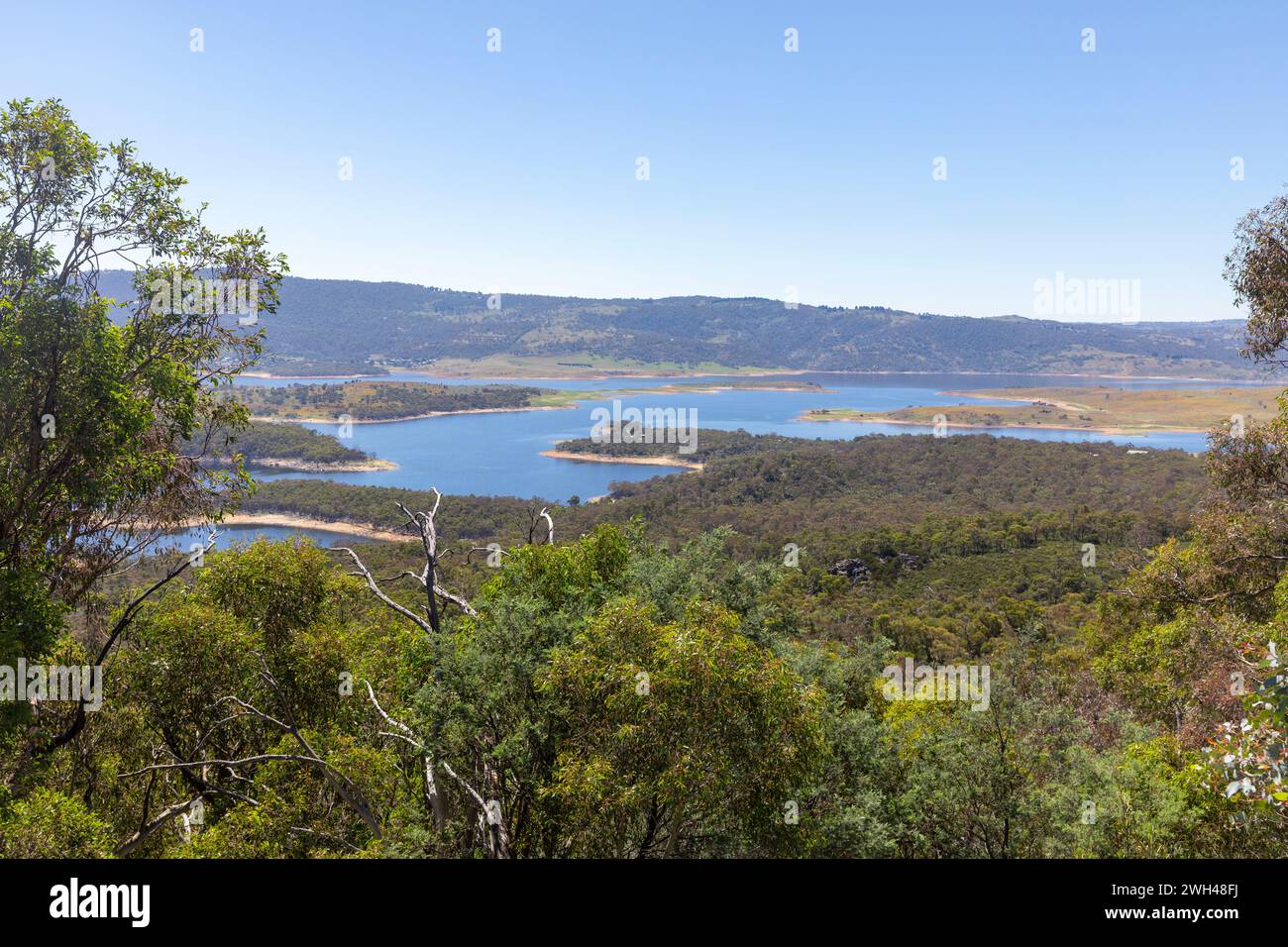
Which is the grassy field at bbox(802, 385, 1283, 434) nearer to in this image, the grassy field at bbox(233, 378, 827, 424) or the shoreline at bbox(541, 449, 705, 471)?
the shoreline at bbox(541, 449, 705, 471)

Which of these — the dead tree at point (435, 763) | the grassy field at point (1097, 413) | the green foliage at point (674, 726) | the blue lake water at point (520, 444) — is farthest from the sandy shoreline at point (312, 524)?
the grassy field at point (1097, 413)

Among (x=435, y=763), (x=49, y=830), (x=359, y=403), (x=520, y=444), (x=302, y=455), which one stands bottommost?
(x=302, y=455)

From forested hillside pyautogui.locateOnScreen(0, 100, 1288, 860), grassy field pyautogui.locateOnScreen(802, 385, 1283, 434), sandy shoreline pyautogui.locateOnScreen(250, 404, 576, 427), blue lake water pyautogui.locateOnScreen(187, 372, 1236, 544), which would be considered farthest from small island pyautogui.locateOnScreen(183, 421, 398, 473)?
forested hillside pyautogui.locateOnScreen(0, 100, 1288, 860)

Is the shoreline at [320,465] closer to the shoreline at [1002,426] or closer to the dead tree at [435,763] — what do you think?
the shoreline at [1002,426]

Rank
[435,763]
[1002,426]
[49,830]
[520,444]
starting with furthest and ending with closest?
[1002,426] → [520,444] → [435,763] → [49,830]

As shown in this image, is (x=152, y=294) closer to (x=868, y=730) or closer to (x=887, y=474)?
(x=868, y=730)

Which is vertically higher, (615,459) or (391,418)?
(391,418)

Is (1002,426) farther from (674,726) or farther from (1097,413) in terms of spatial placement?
(674,726)

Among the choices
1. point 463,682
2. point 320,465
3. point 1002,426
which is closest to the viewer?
point 463,682

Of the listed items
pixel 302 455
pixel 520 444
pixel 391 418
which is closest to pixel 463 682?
pixel 302 455

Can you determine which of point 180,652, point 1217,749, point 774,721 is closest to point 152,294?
point 180,652
